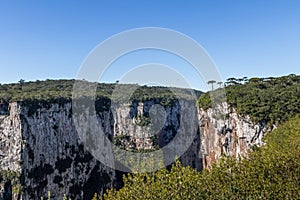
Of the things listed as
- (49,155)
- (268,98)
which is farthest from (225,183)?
(49,155)

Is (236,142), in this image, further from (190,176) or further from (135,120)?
(190,176)

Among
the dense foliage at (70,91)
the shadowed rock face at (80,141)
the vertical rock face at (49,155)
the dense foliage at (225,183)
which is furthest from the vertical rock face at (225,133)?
the dense foliage at (225,183)

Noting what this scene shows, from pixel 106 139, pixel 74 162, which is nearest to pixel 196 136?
pixel 106 139

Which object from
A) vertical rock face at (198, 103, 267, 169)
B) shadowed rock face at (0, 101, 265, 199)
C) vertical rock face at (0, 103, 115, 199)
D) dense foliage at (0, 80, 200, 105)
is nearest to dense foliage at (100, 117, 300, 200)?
vertical rock face at (198, 103, 267, 169)

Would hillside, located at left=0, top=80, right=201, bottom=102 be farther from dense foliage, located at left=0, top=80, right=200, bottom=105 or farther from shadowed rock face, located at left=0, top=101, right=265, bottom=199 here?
shadowed rock face, located at left=0, top=101, right=265, bottom=199

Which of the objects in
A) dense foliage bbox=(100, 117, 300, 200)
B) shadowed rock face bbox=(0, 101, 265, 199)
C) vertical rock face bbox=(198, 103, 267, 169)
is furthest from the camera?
shadowed rock face bbox=(0, 101, 265, 199)

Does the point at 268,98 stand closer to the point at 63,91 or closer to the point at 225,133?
the point at 225,133

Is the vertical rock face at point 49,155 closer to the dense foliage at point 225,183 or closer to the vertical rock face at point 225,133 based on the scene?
the vertical rock face at point 225,133
